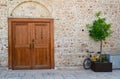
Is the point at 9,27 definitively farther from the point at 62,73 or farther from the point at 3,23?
the point at 62,73

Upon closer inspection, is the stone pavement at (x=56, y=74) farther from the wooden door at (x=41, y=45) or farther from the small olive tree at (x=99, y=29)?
the small olive tree at (x=99, y=29)

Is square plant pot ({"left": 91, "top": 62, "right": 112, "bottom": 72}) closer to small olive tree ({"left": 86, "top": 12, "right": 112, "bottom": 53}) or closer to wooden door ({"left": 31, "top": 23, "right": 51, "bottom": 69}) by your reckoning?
small olive tree ({"left": 86, "top": 12, "right": 112, "bottom": 53})

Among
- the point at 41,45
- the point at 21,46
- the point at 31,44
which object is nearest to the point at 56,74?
the point at 41,45

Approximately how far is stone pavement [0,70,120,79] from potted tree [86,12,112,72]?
34 cm

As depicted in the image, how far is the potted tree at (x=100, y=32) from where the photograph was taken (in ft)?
35.4

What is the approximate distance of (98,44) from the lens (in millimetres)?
11641

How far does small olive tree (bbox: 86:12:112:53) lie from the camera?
432 inches

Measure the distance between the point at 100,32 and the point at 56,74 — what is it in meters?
2.70

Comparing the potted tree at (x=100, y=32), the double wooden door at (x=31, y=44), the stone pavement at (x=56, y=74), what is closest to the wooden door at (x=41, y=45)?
the double wooden door at (x=31, y=44)

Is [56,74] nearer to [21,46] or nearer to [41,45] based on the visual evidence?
[41,45]

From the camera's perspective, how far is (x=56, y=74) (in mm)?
10156

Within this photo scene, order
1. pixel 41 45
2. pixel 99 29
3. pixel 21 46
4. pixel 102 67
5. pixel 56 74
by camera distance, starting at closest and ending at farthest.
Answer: pixel 56 74 < pixel 102 67 < pixel 99 29 < pixel 21 46 < pixel 41 45

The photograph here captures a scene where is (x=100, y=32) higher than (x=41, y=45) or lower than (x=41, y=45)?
higher

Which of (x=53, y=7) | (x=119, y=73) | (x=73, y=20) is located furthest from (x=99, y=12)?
(x=119, y=73)
